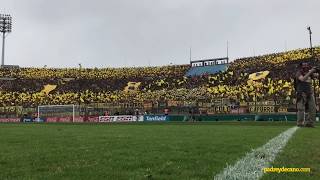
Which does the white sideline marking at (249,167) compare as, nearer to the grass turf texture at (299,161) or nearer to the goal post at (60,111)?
the grass turf texture at (299,161)

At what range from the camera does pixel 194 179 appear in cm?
660

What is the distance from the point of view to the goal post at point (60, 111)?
62281 mm

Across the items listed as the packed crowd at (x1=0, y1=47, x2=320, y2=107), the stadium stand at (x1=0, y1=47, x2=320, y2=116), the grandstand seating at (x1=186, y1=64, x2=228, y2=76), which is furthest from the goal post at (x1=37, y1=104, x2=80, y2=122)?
the grandstand seating at (x1=186, y1=64, x2=228, y2=76)

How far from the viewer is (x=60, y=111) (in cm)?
6325

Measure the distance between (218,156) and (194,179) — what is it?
3.15 meters

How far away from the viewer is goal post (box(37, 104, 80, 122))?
2452 inches

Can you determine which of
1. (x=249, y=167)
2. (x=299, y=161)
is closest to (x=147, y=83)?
(x=299, y=161)

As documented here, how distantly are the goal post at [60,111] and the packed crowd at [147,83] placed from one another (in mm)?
10006

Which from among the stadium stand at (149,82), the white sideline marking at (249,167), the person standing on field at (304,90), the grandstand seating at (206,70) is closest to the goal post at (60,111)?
the stadium stand at (149,82)

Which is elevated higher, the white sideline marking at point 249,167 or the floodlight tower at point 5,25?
the floodlight tower at point 5,25

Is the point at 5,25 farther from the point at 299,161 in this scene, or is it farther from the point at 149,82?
the point at 299,161

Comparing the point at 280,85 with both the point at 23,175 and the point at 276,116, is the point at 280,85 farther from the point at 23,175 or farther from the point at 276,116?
A: the point at 23,175

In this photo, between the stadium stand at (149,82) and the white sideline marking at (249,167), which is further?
the stadium stand at (149,82)

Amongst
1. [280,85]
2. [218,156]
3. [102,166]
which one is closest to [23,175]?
[102,166]
